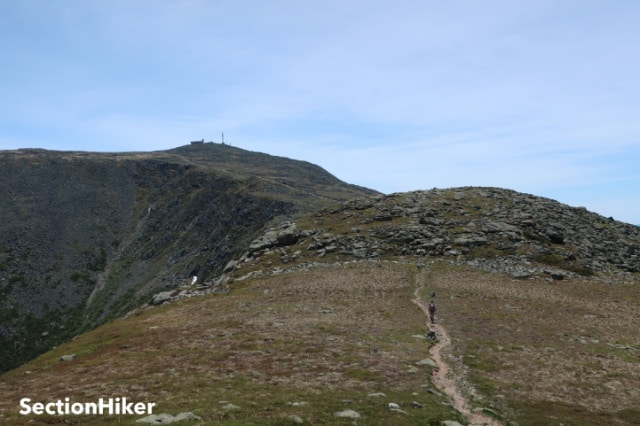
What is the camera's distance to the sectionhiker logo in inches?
969

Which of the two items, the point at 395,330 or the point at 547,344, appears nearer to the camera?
the point at 547,344

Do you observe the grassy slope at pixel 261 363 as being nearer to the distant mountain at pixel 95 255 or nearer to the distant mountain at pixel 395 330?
the distant mountain at pixel 395 330

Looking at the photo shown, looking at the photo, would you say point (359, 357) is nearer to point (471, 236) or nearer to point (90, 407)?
point (90, 407)

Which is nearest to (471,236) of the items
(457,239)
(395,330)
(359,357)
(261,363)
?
(457,239)

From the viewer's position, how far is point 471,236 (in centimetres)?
9125

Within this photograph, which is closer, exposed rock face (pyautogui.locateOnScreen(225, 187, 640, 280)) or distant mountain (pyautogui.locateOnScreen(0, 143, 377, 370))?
exposed rock face (pyautogui.locateOnScreen(225, 187, 640, 280))

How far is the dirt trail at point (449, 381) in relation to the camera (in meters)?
25.3

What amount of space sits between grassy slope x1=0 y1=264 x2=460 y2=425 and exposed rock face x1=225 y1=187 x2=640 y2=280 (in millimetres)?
24584

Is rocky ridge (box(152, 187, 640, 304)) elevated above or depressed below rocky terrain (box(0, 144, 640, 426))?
above

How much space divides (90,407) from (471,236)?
8035cm

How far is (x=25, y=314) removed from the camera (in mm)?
132750

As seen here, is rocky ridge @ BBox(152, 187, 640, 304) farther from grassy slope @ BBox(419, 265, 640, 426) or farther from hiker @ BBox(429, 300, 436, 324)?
hiker @ BBox(429, 300, 436, 324)

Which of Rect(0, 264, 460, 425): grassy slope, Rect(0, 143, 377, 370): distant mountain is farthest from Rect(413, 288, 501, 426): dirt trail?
Rect(0, 143, 377, 370): distant mountain

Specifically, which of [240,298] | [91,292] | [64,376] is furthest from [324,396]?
[91,292]
